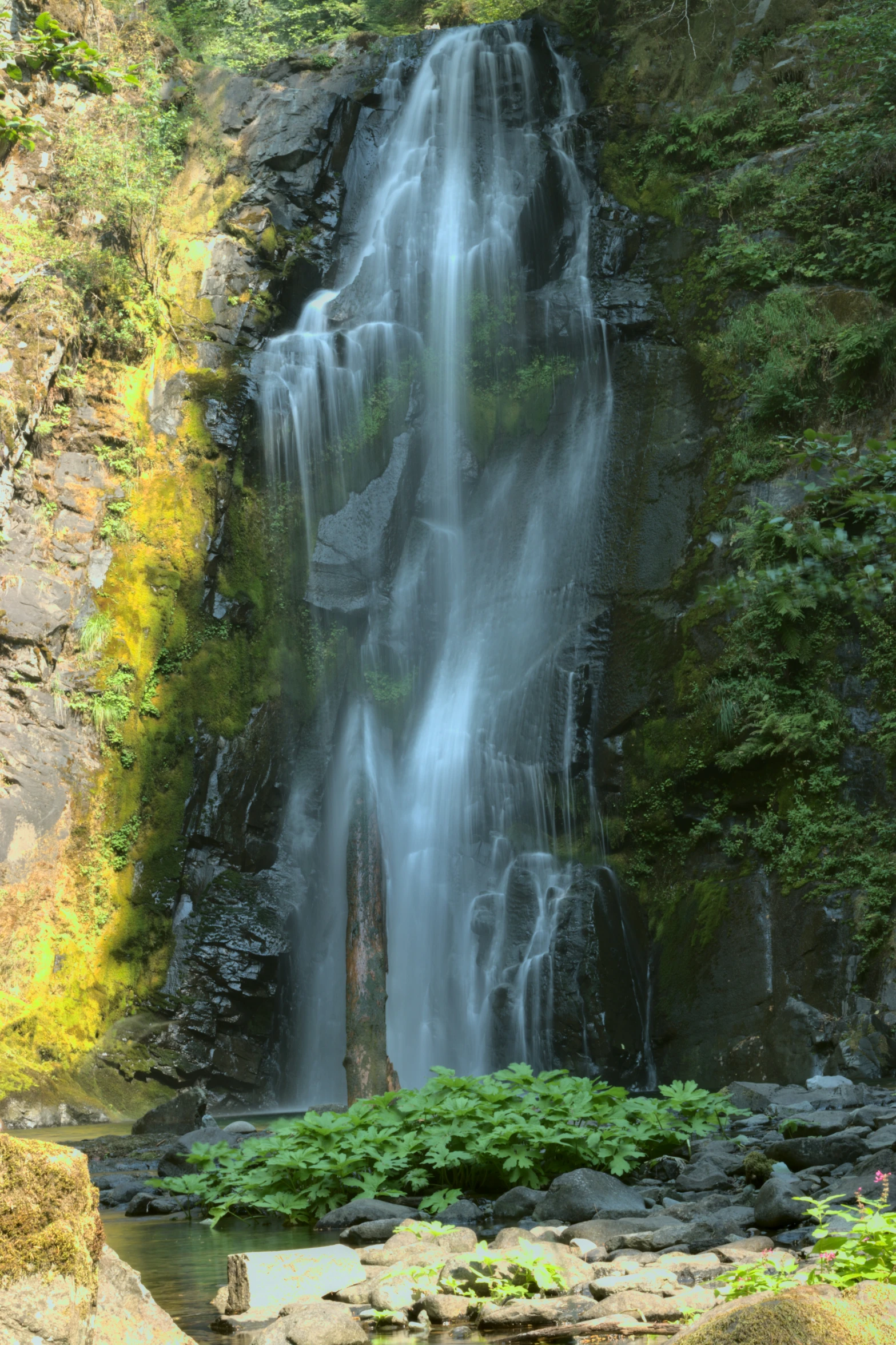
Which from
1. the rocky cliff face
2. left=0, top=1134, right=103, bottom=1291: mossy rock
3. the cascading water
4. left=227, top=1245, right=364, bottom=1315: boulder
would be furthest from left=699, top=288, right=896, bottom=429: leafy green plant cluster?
left=0, top=1134, right=103, bottom=1291: mossy rock

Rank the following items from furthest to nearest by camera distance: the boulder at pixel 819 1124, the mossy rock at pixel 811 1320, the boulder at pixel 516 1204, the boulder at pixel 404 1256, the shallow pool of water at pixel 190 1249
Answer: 1. the boulder at pixel 819 1124
2. the boulder at pixel 516 1204
3. the boulder at pixel 404 1256
4. the shallow pool of water at pixel 190 1249
5. the mossy rock at pixel 811 1320

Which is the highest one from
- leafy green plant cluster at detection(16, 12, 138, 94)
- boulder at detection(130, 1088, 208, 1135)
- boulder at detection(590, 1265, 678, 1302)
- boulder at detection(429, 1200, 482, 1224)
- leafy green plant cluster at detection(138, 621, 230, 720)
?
leafy green plant cluster at detection(138, 621, 230, 720)

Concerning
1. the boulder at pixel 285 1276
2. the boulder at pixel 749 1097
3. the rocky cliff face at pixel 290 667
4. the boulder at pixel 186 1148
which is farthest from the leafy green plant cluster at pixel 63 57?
the rocky cliff face at pixel 290 667

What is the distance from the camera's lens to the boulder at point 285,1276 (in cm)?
387

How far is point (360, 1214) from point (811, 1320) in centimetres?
393

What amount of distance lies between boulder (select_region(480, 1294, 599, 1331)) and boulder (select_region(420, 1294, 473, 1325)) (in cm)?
12

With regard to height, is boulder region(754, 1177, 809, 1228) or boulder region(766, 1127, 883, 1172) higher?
boulder region(766, 1127, 883, 1172)

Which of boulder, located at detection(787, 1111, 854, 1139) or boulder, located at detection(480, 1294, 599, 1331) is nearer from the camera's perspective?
boulder, located at detection(480, 1294, 599, 1331)

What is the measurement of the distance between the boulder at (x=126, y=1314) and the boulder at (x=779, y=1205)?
2.63 m

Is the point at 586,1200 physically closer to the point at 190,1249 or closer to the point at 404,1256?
the point at 404,1256

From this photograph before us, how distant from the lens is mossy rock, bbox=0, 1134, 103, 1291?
2.22 metres

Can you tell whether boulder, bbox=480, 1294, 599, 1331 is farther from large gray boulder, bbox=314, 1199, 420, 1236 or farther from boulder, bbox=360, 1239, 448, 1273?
large gray boulder, bbox=314, 1199, 420, 1236

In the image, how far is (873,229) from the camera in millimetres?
15203

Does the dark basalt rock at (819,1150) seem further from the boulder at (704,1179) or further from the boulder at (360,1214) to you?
the boulder at (360,1214)
